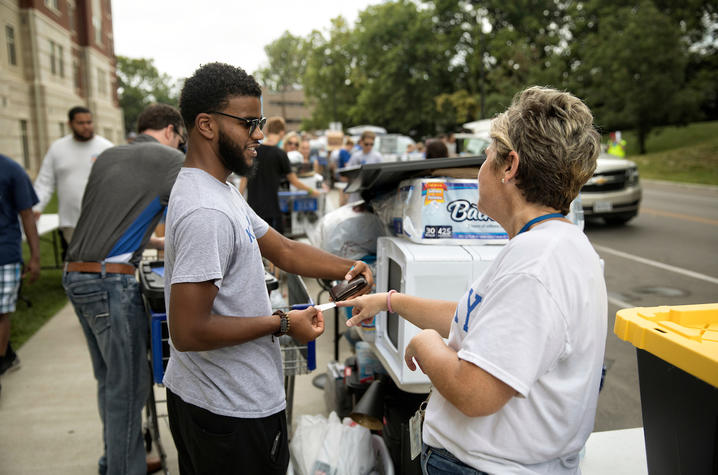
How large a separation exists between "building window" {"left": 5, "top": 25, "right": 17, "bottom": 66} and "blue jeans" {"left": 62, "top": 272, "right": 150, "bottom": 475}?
24565 millimetres

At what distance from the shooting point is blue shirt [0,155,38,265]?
165 inches

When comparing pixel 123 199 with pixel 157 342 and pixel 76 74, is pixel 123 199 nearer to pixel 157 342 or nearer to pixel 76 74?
pixel 157 342

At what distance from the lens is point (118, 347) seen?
9.87 ft

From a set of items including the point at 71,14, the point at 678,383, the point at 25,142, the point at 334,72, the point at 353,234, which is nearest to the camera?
the point at 678,383

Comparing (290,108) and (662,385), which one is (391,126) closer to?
(662,385)

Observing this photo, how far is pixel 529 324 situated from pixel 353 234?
2.55 metres

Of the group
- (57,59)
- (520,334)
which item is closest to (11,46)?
(57,59)

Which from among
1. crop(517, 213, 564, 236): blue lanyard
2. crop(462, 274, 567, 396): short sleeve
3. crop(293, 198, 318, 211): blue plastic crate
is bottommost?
crop(293, 198, 318, 211): blue plastic crate

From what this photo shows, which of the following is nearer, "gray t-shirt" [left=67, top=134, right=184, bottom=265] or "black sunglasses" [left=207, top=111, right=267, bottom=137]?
"black sunglasses" [left=207, top=111, right=267, bottom=137]

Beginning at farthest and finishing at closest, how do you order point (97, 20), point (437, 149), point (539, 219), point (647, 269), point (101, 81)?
point (101, 81) < point (97, 20) < point (647, 269) < point (437, 149) < point (539, 219)

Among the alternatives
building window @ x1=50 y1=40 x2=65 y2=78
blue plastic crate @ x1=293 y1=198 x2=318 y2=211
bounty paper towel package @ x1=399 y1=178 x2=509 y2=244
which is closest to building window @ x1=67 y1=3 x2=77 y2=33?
building window @ x1=50 y1=40 x2=65 y2=78

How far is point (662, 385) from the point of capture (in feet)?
5.83

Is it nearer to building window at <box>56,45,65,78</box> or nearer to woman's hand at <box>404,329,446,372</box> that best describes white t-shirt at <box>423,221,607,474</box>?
woman's hand at <box>404,329,446,372</box>

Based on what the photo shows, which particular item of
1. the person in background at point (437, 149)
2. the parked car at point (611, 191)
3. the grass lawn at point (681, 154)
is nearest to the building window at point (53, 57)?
the person in background at point (437, 149)
